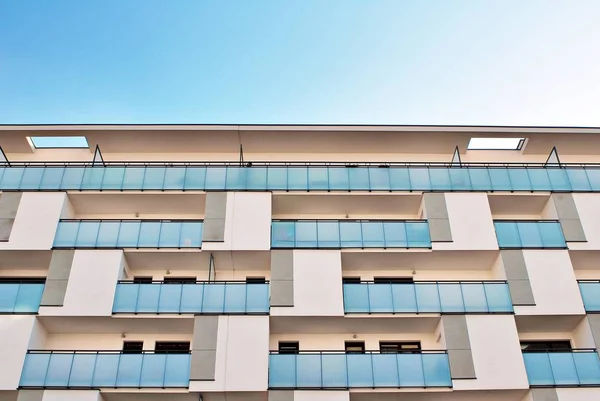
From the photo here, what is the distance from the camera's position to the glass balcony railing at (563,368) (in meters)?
18.6

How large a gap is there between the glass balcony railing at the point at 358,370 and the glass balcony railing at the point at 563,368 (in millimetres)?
2776

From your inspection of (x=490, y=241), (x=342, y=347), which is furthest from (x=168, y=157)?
(x=490, y=241)

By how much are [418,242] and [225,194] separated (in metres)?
7.38

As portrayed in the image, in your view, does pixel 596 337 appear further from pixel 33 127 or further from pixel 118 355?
pixel 33 127

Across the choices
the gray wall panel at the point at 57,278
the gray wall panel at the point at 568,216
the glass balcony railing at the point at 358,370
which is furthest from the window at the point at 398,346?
the gray wall panel at the point at 57,278

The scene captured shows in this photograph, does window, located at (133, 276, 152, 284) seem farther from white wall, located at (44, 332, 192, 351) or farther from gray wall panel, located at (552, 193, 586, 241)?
gray wall panel, located at (552, 193, 586, 241)

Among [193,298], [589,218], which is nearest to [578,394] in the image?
[589,218]

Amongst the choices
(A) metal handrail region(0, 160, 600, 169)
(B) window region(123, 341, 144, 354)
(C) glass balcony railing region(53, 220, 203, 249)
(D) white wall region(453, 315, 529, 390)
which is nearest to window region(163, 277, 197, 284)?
(C) glass balcony railing region(53, 220, 203, 249)

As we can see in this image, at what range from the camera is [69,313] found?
63.6ft

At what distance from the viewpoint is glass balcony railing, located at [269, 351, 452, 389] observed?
18.6 meters

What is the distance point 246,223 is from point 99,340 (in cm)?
651

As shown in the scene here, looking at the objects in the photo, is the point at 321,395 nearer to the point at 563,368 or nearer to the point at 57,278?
the point at 563,368

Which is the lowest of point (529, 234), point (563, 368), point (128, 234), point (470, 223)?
point (563, 368)

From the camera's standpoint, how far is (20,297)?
778 inches
